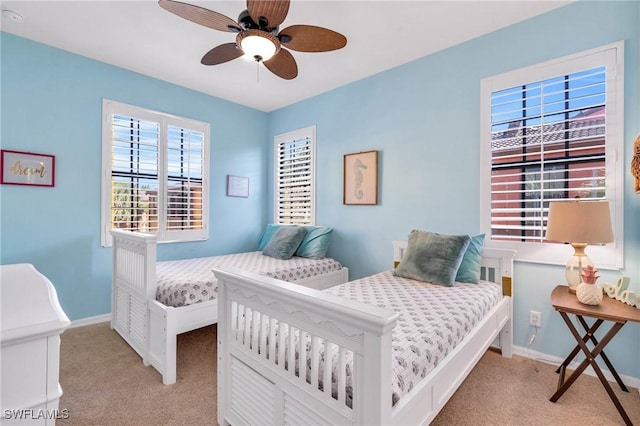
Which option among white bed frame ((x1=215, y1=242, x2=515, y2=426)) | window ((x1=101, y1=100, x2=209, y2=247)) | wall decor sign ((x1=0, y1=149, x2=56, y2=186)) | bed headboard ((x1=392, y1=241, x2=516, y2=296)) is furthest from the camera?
window ((x1=101, y1=100, x2=209, y2=247))

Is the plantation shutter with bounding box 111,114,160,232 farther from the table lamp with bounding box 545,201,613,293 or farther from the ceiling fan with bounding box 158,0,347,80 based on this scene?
the table lamp with bounding box 545,201,613,293

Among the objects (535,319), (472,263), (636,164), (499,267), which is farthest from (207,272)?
(636,164)

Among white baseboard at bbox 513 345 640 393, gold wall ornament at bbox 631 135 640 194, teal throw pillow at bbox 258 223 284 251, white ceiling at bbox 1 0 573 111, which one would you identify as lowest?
white baseboard at bbox 513 345 640 393

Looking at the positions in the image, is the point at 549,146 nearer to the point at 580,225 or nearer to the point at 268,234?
the point at 580,225

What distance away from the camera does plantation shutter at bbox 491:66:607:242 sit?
216 cm

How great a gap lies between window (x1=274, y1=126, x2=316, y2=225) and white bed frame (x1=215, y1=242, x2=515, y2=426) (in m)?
2.54

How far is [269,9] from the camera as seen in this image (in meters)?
1.70

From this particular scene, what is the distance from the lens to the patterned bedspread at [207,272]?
224 cm

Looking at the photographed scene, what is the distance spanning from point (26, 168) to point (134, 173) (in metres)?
0.85

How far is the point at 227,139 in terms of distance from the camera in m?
4.14

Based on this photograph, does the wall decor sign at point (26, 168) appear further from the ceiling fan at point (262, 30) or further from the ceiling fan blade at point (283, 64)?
the ceiling fan blade at point (283, 64)

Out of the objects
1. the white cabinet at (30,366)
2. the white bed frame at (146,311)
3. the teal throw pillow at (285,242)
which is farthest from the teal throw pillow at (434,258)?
the white cabinet at (30,366)

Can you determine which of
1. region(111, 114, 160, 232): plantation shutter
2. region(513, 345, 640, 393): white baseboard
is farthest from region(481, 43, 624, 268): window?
region(111, 114, 160, 232): plantation shutter

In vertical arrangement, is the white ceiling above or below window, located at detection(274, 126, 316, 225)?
above
